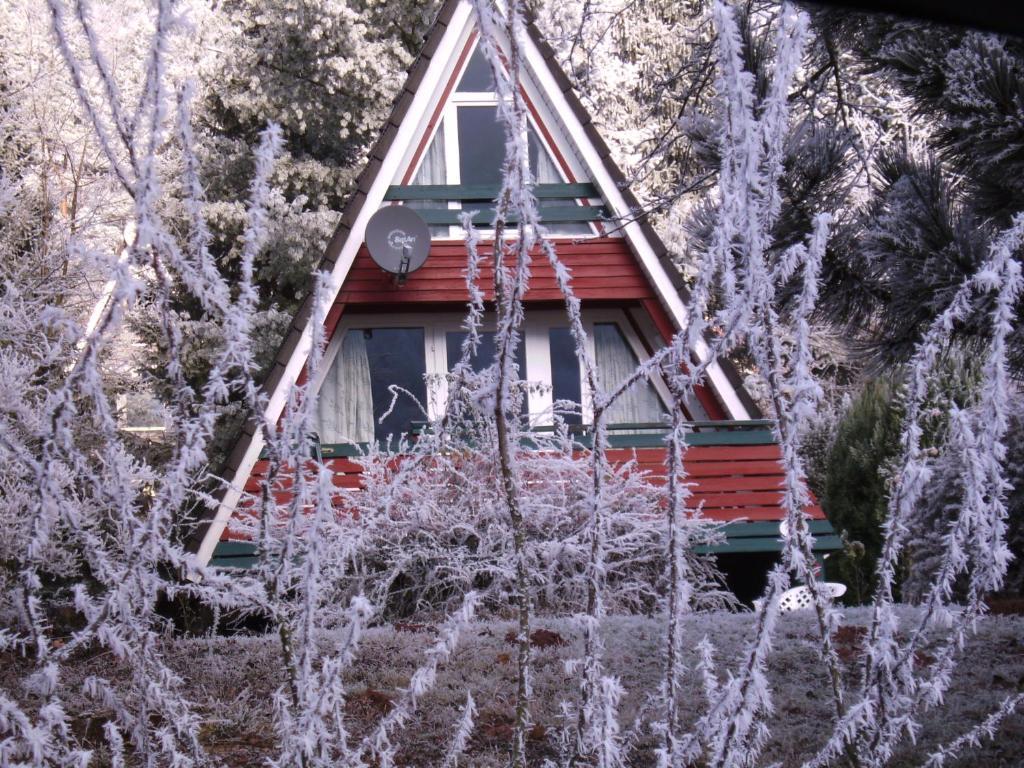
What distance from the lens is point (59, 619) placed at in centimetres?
924

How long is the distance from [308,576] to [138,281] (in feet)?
2.71

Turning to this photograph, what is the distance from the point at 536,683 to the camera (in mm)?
4430

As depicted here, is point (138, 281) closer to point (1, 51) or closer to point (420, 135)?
point (420, 135)

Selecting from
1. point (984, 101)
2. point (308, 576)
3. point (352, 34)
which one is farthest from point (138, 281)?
point (352, 34)

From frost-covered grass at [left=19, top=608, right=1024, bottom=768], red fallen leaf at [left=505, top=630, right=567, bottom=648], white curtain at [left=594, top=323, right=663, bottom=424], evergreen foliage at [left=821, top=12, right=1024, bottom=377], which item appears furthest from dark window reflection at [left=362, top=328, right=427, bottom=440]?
evergreen foliage at [left=821, top=12, right=1024, bottom=377]

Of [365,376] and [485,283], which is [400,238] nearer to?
[485,283]

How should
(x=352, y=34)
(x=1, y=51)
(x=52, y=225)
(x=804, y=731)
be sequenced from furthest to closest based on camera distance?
(x=352, y=34) → (x=1, y=51) → (x=52, y=225) → (x=804, y=731)

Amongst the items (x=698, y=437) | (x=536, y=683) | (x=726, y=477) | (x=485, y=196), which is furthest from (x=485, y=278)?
(x=536, y=683)

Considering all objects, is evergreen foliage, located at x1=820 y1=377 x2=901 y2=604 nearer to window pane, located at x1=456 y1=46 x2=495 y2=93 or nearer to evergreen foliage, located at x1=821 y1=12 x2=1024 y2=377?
window pane, located at x1=456 y1=46 x2=495 y2=93

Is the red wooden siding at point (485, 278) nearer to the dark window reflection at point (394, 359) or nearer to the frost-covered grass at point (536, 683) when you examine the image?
the dark window reflection at point (394, 359)

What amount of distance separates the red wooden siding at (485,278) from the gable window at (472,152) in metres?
0.30

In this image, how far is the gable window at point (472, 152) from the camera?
1026 centimetres

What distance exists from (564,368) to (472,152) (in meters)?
2.32

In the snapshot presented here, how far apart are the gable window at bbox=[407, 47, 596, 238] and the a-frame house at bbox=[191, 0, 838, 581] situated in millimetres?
14
